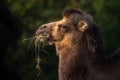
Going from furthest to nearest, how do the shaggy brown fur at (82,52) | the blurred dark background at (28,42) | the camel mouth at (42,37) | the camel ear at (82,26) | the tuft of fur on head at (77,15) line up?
the blurred dark background at (28,42) → the camel mouth at (42,37) → the tuft of fur on head at (77,15) → the camel ear at (82,26) → the shaggy brown fur at (82,52)

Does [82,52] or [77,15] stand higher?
[77,15]

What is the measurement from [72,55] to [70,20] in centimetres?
51

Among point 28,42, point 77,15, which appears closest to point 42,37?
point 77,15

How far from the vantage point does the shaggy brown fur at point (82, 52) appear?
953cm

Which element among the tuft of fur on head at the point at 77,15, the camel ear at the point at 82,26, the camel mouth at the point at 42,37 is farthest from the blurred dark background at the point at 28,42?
the camel ear at the point at 82,26

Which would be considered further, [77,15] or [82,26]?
[77,15]

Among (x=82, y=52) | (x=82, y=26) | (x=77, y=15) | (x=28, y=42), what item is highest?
(x=28, y=42)

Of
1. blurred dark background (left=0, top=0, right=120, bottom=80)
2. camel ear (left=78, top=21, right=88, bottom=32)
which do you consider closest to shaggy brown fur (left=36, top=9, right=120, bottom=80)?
camel ear (left=78, top=21, right=88, bottom=32)

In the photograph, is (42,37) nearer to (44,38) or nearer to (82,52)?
(44,38)

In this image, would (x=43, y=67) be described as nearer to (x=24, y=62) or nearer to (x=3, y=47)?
(x=24, y=62)

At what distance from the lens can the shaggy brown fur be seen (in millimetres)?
9531

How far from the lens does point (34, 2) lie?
29266mm

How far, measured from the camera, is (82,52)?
31.7ft

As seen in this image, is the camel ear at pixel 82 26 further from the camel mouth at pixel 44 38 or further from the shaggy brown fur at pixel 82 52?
the camel mouth at pixel 44 38
